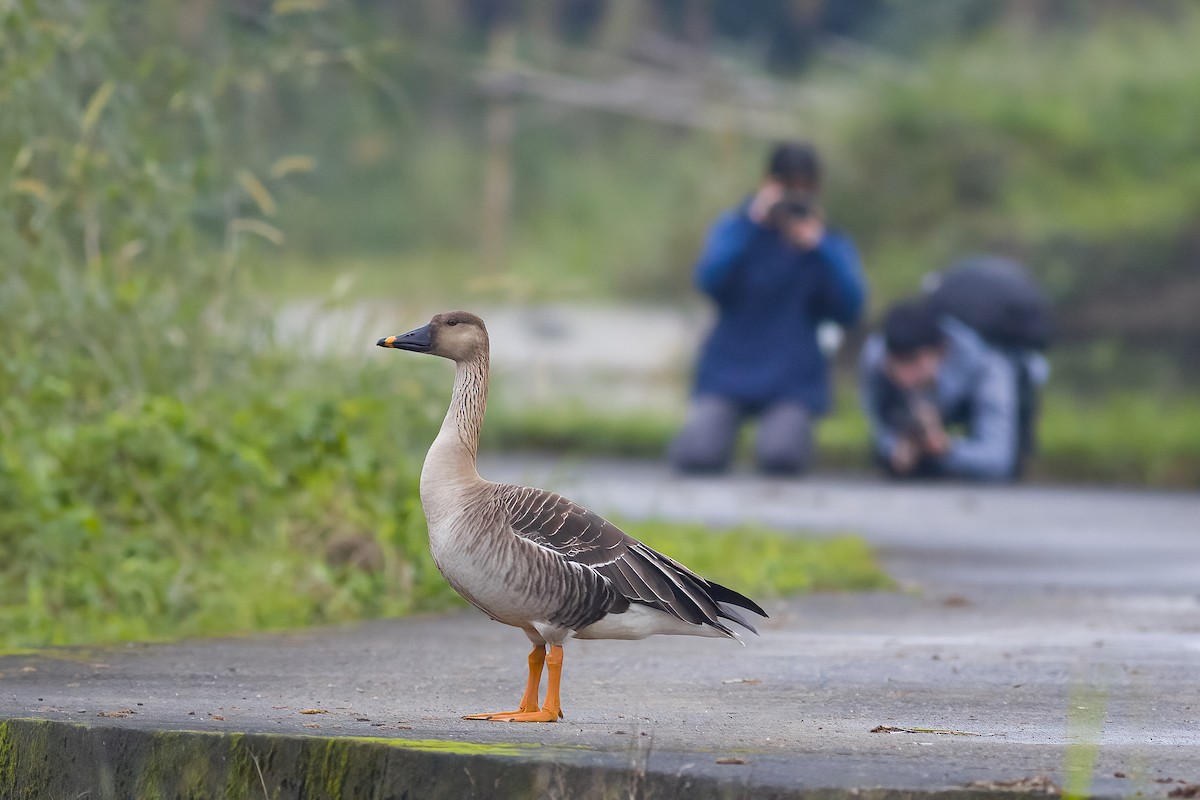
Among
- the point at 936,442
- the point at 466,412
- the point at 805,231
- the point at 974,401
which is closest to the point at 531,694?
the point at 466,412

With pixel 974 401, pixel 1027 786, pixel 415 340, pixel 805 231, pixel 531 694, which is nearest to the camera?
pixel 1027 786

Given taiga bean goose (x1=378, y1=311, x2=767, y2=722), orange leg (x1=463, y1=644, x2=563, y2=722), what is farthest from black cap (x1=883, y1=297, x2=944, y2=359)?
orange leg (x1=463, y1=644, x2=563, y2=722)

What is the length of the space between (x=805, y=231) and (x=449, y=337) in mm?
7150

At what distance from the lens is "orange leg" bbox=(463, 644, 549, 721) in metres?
3.61

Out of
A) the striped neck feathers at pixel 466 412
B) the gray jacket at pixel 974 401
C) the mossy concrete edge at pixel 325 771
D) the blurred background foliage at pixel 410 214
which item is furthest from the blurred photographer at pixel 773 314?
the mossy concrete edge at pixel 325 771

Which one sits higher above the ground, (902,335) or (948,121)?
(948,121)

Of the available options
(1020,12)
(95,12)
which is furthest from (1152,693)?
(1020,12)

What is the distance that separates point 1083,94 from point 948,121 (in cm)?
151

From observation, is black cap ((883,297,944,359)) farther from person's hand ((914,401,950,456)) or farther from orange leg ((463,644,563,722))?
orange leg ((463,644,563,722))

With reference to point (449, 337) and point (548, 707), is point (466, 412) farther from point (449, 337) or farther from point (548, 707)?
point (548, 707)

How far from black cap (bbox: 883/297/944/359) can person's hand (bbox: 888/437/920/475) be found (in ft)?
1.71

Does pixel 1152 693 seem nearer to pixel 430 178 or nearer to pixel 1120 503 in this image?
pixel 1120 503

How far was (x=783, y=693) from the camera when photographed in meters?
4.14

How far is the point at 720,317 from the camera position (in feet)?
37.4
